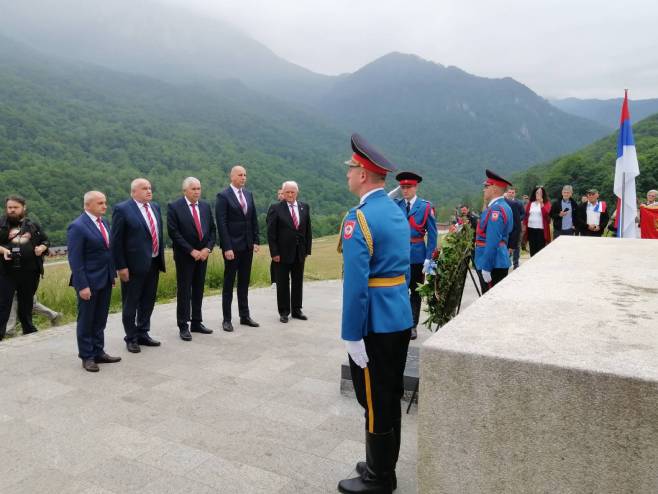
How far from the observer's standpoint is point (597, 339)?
6.42ft

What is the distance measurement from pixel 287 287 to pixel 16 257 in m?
3.33

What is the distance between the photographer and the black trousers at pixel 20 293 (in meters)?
6.36

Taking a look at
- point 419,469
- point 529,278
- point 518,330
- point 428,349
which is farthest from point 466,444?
point 529,278

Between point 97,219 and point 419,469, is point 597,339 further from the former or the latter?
Result: point 97,219

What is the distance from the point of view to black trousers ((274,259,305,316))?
7.04 m

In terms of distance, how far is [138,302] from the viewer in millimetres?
5832

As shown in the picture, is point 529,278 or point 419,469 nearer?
point 419,469

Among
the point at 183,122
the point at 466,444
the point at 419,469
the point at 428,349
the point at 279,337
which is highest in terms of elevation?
the point at 183,122

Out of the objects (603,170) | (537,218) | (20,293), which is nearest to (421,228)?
(20,293)

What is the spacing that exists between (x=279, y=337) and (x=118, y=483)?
330 cm

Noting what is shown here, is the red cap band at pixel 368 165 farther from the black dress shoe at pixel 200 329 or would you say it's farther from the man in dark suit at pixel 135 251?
the black dress shoe at pixel 200 329

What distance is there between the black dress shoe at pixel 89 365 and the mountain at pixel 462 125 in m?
92.1

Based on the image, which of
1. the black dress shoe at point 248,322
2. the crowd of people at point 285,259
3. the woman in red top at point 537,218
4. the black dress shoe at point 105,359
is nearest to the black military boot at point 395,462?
the crowd of people at point 285,259

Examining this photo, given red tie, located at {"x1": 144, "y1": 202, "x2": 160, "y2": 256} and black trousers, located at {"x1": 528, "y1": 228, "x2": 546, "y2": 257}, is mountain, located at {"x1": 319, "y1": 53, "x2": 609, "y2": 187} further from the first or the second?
red tie, located at {"x1": 144, "y1": 202, "x2": 160, "y2": 256}
